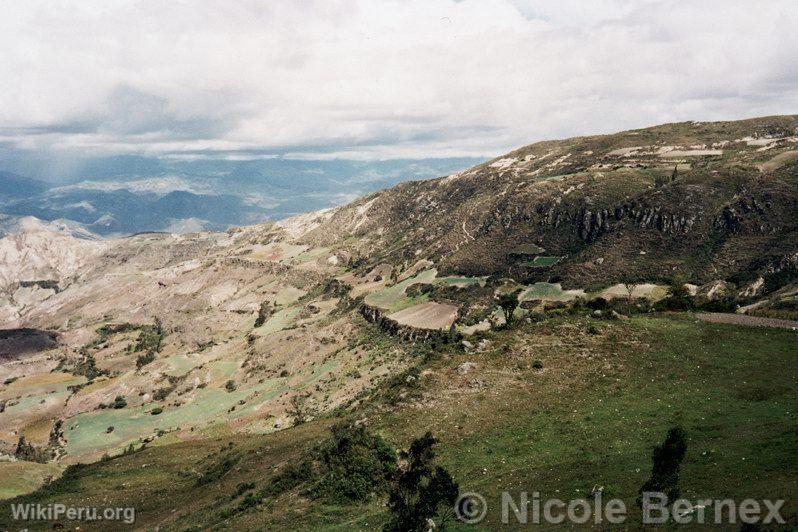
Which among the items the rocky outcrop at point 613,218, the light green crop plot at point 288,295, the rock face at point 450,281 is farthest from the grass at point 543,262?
the light green crop plot at point 288,295

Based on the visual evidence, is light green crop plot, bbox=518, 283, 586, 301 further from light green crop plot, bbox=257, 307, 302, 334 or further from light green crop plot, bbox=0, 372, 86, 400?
light green crop plot, bbox=0, 372, 86, 400

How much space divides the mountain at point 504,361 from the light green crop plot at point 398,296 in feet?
3.13

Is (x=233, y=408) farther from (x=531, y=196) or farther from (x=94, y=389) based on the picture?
(x=531, y=196)

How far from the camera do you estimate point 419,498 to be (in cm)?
2634

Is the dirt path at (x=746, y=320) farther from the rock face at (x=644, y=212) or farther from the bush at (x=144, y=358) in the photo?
the bush at (x=144, y=358)

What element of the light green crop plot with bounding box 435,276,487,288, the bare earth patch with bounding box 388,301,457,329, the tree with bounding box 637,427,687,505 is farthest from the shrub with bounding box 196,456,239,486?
the light green crop plot with bounding box 435,276,487,288

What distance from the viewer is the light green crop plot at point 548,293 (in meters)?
110

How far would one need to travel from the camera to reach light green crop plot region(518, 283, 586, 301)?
10994 centimetres

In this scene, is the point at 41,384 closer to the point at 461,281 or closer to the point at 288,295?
the point at 288,295

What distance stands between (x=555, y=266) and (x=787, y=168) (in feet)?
196

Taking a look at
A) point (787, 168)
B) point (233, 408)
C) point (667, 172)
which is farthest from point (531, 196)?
point (233, 408)

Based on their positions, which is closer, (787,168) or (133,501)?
(133,501)

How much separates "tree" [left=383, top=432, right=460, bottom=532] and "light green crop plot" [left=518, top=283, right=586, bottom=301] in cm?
8605

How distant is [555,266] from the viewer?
128125mm
